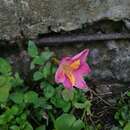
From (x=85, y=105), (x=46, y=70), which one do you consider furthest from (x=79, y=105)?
(x=46, y=70)

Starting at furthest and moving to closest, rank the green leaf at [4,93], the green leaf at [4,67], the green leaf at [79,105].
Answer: the green leaf at [79,105] → the green leaf at [4,67] → the green leaf at [4,93]

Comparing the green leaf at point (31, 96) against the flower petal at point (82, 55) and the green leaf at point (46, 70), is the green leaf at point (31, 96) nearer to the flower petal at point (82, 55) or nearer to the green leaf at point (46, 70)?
the green leaf at point (46, 70)

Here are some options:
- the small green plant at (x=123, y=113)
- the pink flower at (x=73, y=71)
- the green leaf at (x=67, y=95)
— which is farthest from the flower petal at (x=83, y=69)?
the small green plant at (x=123, y=113)

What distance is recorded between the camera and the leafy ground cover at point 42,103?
2006mm

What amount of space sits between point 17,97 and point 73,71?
295 millimetres

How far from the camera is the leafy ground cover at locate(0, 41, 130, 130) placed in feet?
6.58

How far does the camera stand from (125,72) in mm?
2363

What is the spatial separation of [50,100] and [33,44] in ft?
0.96

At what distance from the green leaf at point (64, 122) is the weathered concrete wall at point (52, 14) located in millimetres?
427

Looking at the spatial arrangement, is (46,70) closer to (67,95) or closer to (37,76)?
(37,76)

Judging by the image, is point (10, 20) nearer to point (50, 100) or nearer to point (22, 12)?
point (22, 12)

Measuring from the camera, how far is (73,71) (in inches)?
83.2

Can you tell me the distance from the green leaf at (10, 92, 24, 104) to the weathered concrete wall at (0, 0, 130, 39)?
0.95ft

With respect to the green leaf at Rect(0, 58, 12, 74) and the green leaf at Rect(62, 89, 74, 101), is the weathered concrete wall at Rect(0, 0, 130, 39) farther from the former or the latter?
the green leaf at Rect(62, 89, 74, 101)
